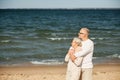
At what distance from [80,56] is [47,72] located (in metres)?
6.39

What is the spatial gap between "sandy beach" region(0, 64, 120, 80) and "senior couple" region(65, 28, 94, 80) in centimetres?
433

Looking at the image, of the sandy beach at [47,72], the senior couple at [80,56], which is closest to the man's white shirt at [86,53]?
the senior couple at [80,56]

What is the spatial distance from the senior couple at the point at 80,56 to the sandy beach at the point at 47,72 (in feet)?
14.2

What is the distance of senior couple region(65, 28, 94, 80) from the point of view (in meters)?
6.51

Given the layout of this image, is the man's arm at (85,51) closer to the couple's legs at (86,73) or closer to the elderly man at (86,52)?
the elderly man at (86,52)

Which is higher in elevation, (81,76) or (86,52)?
(86,52)

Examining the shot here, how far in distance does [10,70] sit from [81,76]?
6.99m

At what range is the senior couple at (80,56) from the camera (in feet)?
21.4

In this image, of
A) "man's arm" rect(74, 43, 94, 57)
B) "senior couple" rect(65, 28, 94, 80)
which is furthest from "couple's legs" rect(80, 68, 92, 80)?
"man's arm" rect(74, 43, 94, 57)

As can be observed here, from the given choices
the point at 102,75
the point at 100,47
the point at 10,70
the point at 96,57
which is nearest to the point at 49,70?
the point at 10,70

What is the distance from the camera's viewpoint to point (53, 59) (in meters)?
16.8

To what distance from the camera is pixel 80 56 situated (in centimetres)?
650

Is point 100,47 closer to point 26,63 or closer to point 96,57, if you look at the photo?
point 96,57

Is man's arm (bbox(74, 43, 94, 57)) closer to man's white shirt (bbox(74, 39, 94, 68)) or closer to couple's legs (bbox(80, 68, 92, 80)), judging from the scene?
man's white shirt (bbox(74, 39, 94, 68))
